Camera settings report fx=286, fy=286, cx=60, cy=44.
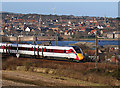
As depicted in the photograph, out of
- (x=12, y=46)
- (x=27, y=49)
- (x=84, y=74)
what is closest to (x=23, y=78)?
(x=84, y=74)

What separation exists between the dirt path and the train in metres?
6.41

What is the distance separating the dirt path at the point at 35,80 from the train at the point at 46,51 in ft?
21.0

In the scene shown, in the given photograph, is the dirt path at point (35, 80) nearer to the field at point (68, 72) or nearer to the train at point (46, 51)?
the field at point (68, 72)

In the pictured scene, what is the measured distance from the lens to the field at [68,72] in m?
27.5

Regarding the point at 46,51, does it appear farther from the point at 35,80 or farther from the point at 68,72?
the point at 35,80

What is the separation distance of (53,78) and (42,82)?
69.6 inches

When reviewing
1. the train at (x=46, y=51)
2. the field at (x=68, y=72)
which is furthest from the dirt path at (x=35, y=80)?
the train at (x=46, y=51)

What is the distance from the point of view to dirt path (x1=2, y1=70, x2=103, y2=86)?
27.6 metres

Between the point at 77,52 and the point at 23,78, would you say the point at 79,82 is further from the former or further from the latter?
the point at 77,52

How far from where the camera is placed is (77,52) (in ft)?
120

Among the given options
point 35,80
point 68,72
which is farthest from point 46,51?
point 35,80

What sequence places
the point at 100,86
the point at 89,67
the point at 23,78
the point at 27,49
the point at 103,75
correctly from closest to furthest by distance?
the point at 100,86 < the point at 103,75 < the point at 23,78 < the point at 89,67 < the point at 27,49

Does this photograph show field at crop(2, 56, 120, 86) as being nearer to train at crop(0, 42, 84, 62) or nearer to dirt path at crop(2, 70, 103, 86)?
dirt path at crop(2, 70, 103, 86)

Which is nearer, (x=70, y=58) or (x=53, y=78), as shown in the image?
(x=53, y=78)
